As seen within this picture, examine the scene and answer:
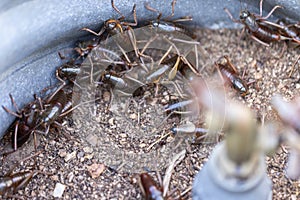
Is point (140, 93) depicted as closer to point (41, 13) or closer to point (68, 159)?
point (68, 159)

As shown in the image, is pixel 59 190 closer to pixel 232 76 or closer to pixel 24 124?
pixel 24 124

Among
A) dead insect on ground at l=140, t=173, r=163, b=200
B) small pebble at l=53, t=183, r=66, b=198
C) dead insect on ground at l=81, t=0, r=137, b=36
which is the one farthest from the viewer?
dead insect on ground at l=81, t=0, r=137, b=36

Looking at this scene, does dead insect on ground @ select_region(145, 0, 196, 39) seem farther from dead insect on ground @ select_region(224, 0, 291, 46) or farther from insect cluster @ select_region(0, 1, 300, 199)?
dead insect on ground @ select_region(224, 0, 291, 46)

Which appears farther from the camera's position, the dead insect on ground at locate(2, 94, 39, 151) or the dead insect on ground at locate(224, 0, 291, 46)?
the dead insect on ground at locate(224, 0, 291, 46)

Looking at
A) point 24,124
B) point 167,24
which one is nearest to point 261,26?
point 167,24

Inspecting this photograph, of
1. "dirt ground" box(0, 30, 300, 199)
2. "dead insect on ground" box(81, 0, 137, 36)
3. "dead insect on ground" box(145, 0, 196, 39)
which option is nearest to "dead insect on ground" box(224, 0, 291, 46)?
"dirt ground" box(0, 30, 300, 199)

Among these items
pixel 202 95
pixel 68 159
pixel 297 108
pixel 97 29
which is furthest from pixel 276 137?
pixel 97 29

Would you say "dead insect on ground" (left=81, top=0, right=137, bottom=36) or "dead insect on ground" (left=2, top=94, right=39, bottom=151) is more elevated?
"dead insect on ground" (left=81, top=0, right=137, bottom=36)

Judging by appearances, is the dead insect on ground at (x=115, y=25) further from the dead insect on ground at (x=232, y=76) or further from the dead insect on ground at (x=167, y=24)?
the dead insect on ground at (x=232, y=76)
